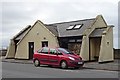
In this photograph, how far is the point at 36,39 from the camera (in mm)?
31469

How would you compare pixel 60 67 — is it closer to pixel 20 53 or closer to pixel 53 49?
pixel 53 49

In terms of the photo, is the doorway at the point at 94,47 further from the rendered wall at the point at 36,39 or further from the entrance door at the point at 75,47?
the rendered wall at the point at 36,39

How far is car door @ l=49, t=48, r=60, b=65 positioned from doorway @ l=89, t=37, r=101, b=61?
7337 mm

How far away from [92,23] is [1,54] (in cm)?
1973

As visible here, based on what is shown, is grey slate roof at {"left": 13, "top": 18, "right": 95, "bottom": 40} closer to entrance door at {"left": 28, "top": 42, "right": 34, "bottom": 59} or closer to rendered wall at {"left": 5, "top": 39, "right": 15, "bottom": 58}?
entrance door at {"left": 28, "top": 42, "right": 34, "bottom": 59}

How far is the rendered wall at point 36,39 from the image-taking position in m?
29.5

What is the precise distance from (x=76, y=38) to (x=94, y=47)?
2201 millimetres

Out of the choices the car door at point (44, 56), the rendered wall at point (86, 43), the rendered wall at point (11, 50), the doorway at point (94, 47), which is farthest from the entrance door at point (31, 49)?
the car door at point (44, 56)

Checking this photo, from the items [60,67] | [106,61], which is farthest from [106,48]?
[60,67]

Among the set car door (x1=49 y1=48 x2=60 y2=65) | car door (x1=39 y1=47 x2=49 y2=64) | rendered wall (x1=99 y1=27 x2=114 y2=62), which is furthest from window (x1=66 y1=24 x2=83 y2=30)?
car door (x1=49 y1=48 x2=60 y2=65)

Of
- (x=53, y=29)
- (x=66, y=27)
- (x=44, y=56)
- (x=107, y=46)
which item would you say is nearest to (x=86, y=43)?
(x=107, y=46)

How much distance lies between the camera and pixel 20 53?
3362 cm

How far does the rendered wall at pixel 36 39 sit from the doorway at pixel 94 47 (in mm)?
3698

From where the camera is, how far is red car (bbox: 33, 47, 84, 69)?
2013 centimetres
